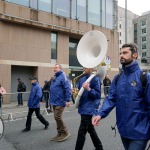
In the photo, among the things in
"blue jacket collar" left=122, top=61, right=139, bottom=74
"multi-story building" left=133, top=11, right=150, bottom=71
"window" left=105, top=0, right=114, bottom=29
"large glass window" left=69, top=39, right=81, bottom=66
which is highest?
"multi-story building" left=133, top=11, right=150, bottom=71

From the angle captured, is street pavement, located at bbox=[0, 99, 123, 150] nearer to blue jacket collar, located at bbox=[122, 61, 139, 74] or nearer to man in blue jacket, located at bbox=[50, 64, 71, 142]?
man in blue jacket, located at bbox=[50, 64, 71, 142]

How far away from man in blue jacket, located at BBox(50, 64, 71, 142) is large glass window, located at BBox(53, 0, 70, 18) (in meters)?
15.0

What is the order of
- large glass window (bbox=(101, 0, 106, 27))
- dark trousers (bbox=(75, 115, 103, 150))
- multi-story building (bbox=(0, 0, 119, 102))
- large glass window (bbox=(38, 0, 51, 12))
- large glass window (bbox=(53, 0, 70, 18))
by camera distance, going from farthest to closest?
large glass window (bbox=(101, 0, 106, 27))
large glass window (bbox=(53, 0, 70, 18))
large glass window (bbox=(38, 0, 51, 12))
multi-story building (bbox=(0, 0, 119, 102))
dark trousers (bbox=(75, 115, 103, 150))

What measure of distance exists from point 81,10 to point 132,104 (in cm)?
2051

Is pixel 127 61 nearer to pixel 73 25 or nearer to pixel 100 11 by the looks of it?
pixel 73 25

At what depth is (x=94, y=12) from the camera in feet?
78.5

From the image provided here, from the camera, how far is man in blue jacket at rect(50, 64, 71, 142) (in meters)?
6.43

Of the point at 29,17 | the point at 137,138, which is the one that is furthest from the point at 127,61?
the point at 29,17

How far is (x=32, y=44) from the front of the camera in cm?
1920

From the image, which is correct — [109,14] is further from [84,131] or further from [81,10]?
[84,131]

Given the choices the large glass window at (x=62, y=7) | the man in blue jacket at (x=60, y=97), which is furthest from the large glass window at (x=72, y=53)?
the man in blue jacket at (x=60, y=97)

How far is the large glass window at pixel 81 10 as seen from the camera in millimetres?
22641

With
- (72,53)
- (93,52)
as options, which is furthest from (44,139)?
(72,53)

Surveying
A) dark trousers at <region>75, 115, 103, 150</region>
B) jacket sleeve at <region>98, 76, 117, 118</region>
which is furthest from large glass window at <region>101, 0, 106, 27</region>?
jacket sleeve at <region>98, 76, 117, 118</region>
